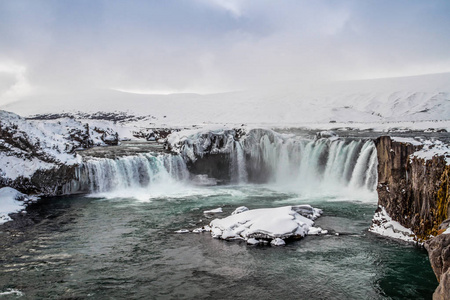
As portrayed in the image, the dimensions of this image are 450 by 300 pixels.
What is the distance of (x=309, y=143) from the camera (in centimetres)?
2855

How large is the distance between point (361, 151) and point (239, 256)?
49.5ft

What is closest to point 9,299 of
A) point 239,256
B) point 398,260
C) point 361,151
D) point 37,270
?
point 37,270

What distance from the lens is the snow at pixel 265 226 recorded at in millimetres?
13016

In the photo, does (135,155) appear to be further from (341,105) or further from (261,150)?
(341,105)

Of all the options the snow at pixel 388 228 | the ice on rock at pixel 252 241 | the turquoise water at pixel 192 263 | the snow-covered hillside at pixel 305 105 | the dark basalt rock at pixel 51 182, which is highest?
the snow-covered hillside at pixel 305 105

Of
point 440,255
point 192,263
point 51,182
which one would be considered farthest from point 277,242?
point 51,182

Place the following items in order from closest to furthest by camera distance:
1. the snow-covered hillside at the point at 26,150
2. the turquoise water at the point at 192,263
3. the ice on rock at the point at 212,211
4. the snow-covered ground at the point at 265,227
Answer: the turquoise water at the point at 192,263 < the snow-covered ground at the point at 265,227 < the ice on rock at the point at 212,211 < the snow-covered hillside at the point at 26,150

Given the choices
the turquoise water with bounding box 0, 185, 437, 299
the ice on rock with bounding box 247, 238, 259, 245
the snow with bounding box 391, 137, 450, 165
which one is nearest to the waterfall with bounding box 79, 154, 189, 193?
the turquoise water with bounding box 0, 185, 437, 299

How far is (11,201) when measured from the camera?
20172 millimetres

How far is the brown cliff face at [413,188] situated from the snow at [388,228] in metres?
0.19

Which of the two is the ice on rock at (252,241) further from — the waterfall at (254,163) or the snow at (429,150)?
the waterfall at (254,163)

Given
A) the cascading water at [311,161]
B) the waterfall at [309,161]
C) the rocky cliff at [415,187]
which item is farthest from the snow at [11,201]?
the rocky cliff at [415,187]

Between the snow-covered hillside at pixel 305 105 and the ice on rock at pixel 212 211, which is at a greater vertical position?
the snow-covered hillside at pixel 305 105

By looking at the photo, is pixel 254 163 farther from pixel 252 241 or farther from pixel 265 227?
pixel 252 241
